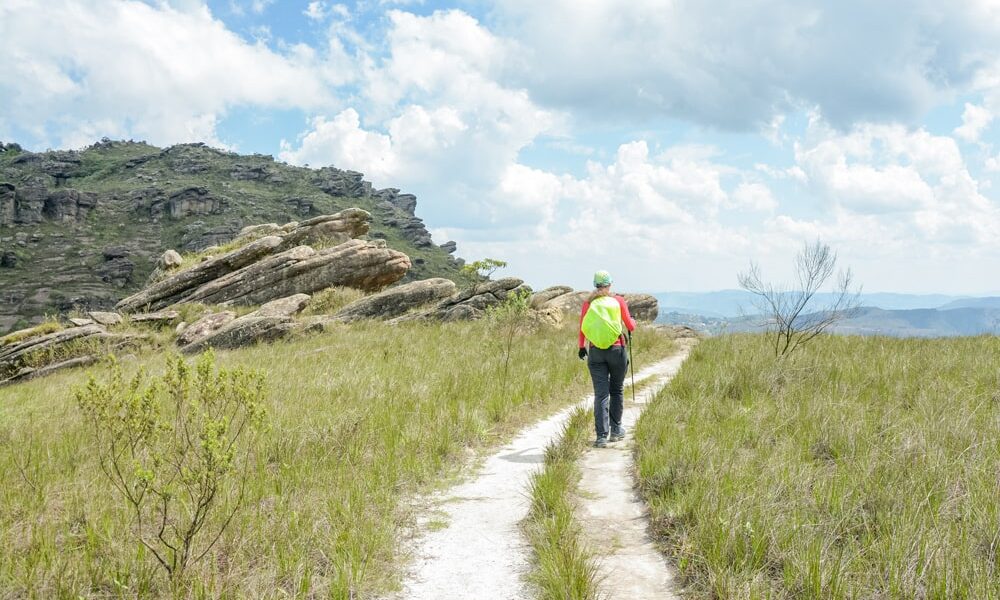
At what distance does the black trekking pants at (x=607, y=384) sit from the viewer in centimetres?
786

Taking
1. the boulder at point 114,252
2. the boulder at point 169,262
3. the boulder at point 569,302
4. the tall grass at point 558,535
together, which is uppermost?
the boulder at point 114,252

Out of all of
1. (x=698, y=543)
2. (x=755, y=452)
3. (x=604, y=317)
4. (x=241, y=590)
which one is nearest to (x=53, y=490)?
(x=241, y=590)

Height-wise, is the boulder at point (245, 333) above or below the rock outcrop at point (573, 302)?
below

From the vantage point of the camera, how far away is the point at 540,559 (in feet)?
13.4

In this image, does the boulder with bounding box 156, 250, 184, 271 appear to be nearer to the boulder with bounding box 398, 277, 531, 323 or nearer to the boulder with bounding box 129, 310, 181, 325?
the boulder with bounding box 129, 310, 181, 325

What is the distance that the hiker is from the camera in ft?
26.2

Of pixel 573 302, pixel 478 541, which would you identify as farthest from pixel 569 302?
pixel 478 541

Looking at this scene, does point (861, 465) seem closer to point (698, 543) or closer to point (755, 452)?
point (755, 452)

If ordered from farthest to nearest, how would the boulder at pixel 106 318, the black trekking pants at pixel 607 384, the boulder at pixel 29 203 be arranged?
the boulder at pixel 29 203 < the boulder at pixel 106 318 < the black trekking pants at pixel 607 384

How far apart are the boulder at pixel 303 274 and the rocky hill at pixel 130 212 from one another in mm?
39045

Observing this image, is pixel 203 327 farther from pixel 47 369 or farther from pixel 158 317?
pixel 47 369

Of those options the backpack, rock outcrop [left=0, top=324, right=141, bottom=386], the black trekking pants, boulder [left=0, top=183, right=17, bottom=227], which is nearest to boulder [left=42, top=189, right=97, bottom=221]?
boulder [left=0, top=183, right=17, bottom=227]

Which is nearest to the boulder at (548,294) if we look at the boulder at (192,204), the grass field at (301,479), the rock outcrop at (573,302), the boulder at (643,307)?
the rock outcrop at (573,302)

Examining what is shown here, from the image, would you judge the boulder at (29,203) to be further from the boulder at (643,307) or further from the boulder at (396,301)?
the boulder at (643,307)
